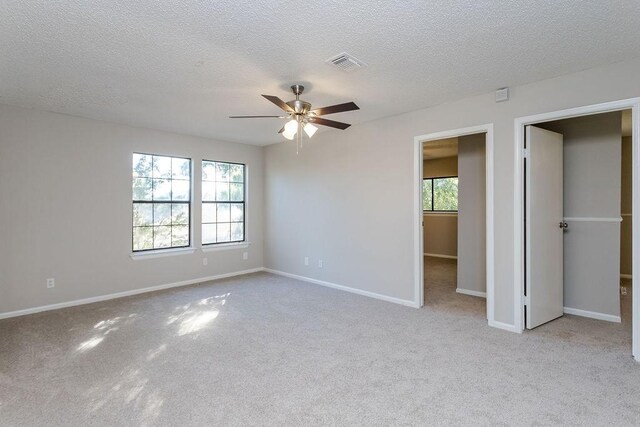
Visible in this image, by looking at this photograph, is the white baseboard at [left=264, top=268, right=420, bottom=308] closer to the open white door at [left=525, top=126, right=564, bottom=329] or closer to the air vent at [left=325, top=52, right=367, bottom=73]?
the open white door at [left=525, top=126, right=564, bottom=329]

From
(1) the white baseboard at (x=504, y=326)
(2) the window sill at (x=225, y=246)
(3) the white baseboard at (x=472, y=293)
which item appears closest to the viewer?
(1) the white baseboard at (x=504, y=326)

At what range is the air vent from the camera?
2.67 meters

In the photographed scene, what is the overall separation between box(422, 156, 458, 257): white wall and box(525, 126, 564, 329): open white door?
13.7 feet

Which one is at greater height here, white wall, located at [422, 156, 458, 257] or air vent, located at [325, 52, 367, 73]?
air vent, located at [325, 52, 367, 73]

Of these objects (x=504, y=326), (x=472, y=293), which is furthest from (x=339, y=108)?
(x=472, y=293)

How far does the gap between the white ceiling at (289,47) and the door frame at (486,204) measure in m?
0.39

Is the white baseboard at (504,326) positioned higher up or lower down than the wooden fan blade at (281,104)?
lower down

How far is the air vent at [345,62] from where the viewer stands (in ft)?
8.75

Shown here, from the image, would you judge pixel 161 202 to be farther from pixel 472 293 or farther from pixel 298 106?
pixel 472 293

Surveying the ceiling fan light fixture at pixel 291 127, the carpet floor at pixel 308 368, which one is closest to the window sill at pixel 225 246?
the carpet floor at pixel 308 368

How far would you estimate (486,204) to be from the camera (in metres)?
3.82

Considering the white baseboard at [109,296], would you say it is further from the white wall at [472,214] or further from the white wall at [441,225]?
the white wall at [441,225]

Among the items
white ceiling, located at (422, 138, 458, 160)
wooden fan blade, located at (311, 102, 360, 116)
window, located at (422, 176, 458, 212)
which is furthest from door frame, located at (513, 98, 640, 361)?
window, located at (422, 176, 458, 212)

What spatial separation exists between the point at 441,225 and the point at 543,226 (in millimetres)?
4699
